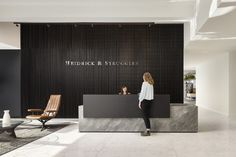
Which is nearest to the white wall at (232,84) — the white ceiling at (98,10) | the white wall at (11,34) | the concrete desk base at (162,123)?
Result: the white ceiling at (98,10)

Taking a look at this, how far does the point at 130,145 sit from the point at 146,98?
154 cm

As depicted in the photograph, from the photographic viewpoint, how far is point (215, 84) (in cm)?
1380

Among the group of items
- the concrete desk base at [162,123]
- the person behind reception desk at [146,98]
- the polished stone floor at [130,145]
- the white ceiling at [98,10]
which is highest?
the white ceiling at [98,10]

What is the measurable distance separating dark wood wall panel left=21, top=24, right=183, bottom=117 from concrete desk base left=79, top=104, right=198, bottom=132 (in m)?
2.58

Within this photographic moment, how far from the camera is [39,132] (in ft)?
24.5

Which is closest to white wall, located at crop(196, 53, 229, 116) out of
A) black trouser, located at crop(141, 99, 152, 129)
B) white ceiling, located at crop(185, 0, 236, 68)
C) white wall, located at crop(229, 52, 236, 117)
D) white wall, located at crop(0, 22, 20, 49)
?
white wall, located at crop(229, 52, 236, 117)

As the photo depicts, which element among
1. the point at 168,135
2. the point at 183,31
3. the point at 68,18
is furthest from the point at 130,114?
the point at 183,31

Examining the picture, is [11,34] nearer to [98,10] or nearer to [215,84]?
[98,10]

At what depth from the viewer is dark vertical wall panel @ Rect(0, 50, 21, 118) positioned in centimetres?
1041

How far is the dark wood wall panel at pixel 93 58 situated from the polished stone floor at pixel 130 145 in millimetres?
2844

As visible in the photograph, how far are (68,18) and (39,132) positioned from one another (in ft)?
11.1

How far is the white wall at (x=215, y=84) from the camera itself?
12076 mm

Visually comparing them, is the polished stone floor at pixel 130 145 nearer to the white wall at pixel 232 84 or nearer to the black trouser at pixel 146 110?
the black trouser at pixel 146 110

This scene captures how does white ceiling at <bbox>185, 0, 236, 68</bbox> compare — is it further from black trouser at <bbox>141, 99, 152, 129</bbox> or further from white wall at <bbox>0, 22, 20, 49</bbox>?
white wall at <bbox>0, 22, 20, 49</bbox>
